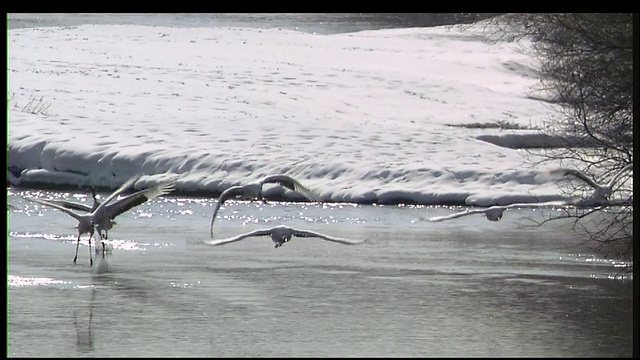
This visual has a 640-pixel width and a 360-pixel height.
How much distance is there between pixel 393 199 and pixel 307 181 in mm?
1666

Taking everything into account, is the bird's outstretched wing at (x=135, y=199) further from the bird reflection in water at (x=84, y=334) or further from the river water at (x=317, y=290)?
the bird reflection in water at (x=84, y=334)

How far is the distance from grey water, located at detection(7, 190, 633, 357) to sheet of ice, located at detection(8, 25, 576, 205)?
2.74m

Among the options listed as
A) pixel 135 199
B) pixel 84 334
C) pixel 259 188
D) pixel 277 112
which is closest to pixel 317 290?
pixel 135 199

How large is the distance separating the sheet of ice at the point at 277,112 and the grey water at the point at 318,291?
2738mm

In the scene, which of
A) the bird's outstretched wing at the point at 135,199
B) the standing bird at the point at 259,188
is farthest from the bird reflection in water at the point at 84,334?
the standing bird at the point at 259,188

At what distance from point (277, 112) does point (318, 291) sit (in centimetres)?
1555

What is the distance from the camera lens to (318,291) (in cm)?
1239

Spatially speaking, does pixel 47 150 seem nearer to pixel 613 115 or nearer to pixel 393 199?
pixel 393 199

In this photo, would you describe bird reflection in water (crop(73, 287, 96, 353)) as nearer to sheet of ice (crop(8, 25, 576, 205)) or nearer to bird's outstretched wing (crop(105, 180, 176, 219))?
bird's outstretched wing (crop(105, 180, 176, 219))

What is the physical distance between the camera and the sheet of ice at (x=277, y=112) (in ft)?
67.3

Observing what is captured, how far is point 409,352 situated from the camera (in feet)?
32.3

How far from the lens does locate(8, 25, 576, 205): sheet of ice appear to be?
808 inches

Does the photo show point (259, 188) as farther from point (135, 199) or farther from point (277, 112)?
point (277, 112)

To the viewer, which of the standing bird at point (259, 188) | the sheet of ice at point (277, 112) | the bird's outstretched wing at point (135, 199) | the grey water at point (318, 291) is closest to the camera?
the grey water at point (318, 291)
